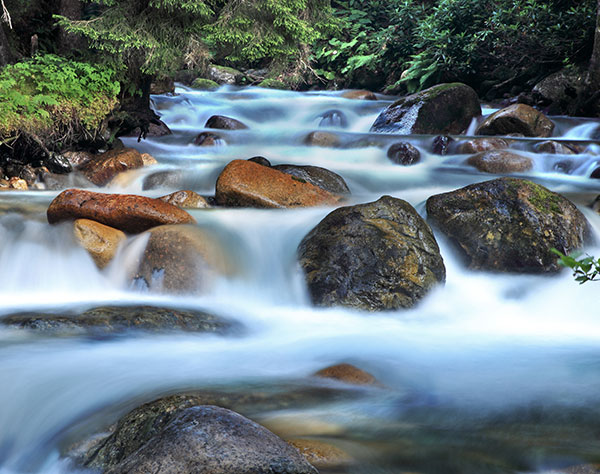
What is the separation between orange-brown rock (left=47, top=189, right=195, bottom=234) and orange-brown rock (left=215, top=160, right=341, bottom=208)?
1.32 meters

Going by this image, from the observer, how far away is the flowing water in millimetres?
2691

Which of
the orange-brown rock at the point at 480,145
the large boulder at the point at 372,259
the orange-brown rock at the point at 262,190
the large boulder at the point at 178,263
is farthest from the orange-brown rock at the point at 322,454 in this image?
the orange-brown rock at the point at 480,145

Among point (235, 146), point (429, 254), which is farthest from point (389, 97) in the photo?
point (429, 254)

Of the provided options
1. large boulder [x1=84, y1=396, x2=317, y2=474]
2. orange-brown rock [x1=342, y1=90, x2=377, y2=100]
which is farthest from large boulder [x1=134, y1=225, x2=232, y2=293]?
orange-brown rock [x1=342, y1=90, x2=377, y2=100]

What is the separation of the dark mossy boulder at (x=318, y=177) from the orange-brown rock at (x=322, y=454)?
232 inches

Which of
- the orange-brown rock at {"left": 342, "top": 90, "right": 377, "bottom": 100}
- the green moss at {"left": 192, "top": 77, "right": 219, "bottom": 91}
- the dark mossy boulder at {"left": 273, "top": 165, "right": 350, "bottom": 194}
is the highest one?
the orange-brown rock at {"left": 342, "top": 90, "right": 377, "bottom": 100}

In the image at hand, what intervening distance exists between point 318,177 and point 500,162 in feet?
10.9

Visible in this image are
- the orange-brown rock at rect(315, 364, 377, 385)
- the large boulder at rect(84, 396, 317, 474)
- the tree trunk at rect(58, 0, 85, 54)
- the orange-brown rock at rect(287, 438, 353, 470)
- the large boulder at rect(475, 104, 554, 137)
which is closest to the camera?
the large boulder at rect(84, 396, 317, 474)

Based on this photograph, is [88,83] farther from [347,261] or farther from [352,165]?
[347,261]

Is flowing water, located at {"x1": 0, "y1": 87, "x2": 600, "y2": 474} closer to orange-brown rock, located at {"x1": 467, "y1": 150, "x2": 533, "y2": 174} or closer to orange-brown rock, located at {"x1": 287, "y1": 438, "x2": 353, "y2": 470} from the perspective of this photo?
orange-brown rock, located at {"x1": 287, "y1": 438, "x2": 353, "y2": 470}

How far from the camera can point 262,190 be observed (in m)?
7.04

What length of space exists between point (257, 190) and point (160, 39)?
11.2 feet

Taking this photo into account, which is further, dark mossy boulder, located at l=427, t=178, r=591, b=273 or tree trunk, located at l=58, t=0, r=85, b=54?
tree trunk, located at l=58, t=0, r=85, b=54

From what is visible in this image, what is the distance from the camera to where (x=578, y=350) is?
4.27 metres
